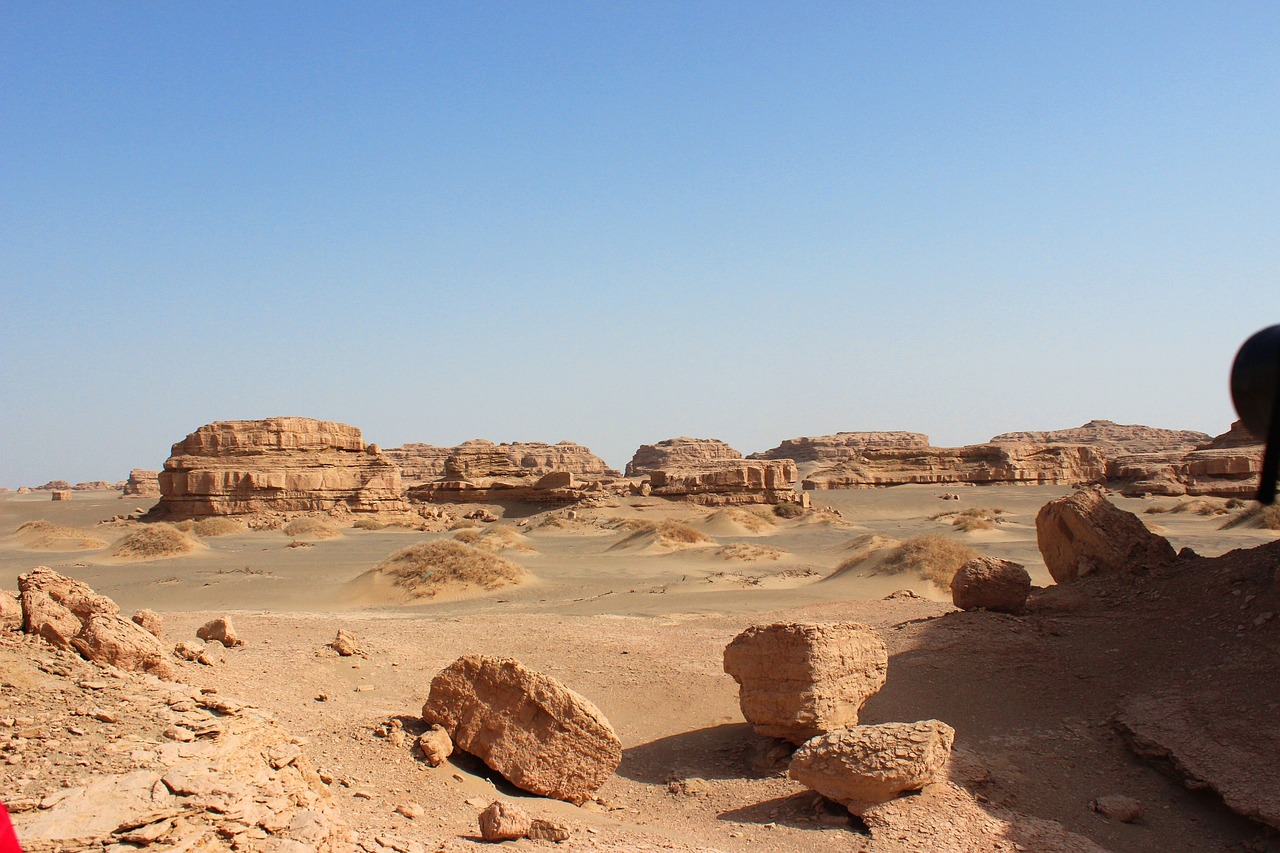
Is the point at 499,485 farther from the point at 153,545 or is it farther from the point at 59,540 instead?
the point at 153,545

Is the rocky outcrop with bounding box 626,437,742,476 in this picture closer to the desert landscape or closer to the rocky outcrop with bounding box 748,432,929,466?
the rocky outcrop with bounding box 748,432,929,466

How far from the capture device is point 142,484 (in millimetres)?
79750

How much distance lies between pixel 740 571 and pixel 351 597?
805cm

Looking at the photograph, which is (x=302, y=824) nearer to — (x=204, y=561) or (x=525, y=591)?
(x=525, y=591)

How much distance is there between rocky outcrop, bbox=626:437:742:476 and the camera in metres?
88.7

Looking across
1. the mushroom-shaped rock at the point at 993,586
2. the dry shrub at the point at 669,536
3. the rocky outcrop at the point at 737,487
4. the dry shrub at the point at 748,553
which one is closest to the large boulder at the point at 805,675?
the mushroom-shaped rock at the point at 993,586

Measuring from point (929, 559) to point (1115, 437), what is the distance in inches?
3768

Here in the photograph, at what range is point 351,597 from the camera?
640 inches

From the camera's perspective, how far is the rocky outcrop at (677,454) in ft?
291

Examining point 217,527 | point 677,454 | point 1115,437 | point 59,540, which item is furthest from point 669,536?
point 1115,437

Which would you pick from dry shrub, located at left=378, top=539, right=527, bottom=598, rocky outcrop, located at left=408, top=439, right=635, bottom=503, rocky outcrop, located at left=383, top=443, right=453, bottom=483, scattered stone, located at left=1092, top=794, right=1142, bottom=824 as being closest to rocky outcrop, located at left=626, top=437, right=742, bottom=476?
rocky outcrop, located at left=383, top=443, right=453, bottom=483

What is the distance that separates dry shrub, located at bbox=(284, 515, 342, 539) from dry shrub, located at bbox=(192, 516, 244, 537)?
1.58 metres

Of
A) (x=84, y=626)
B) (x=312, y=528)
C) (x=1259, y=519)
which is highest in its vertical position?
(x=84, y=626)

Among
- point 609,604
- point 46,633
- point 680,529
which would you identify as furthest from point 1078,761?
point 680,529
